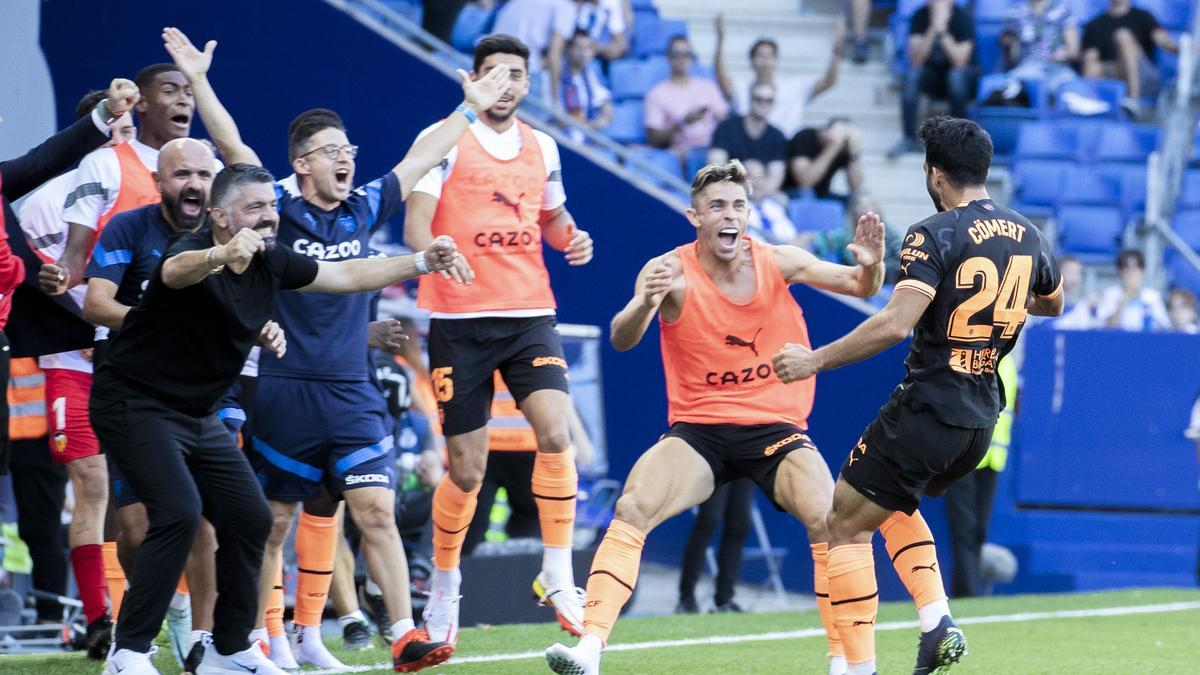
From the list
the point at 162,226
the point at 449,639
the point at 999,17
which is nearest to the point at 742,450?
the point at 449,639

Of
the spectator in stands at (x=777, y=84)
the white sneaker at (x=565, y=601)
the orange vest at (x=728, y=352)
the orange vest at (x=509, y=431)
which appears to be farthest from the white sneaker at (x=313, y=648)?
the spectator in stands at (x=777, y=84)

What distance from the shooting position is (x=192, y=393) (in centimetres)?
605

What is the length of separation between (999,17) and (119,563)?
1253 centimetres

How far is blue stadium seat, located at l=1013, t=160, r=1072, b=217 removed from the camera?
15.9m

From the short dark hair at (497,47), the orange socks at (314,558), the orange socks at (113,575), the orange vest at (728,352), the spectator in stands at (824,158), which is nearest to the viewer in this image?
the orange vest at (728,352)

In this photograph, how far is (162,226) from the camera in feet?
22.0

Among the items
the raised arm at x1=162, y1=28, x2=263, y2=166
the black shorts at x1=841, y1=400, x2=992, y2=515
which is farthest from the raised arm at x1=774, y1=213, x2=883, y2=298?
the raised arm at x1=162, y1=28, x2=263, y2=166

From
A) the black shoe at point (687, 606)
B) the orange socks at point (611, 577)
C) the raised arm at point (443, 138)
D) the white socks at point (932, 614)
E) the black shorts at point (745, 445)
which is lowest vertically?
the black shoe at point (687, 606)

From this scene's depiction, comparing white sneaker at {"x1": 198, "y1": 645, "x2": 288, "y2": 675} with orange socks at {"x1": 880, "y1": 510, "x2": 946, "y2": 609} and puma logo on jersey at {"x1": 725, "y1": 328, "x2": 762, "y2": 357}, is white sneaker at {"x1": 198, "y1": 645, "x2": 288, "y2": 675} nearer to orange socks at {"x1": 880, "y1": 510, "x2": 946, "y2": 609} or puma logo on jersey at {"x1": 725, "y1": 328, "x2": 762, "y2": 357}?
puma logo on jersey at {"x1": 725, "y1": 328, "x2": 762, "y2": 357}

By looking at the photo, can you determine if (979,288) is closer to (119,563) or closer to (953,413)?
(953,413)

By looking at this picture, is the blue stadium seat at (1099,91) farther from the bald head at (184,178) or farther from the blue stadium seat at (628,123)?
the bald head at (184,178)

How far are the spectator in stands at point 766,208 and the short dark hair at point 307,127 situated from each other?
6.88 m

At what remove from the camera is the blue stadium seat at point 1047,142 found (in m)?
16.0

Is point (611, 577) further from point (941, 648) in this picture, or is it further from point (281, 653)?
point (281, 653)
